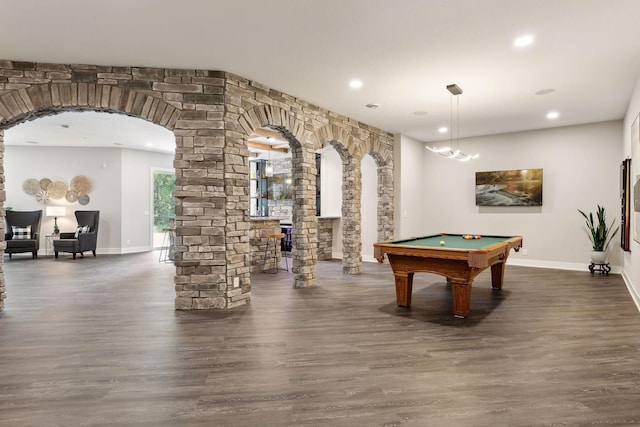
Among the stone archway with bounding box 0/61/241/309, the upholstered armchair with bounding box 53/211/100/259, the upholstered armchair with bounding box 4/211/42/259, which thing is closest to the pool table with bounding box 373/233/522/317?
the stone archway with bounding box 0/61/241/309

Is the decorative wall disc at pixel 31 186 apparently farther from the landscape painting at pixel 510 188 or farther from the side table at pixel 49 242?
the landscape painting at pixel 510 188

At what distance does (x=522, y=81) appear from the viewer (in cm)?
500

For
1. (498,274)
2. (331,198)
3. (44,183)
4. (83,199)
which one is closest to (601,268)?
(498,274)

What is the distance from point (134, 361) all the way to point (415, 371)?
2202 mm

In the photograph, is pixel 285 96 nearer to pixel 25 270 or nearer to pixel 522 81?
pixel 522 81

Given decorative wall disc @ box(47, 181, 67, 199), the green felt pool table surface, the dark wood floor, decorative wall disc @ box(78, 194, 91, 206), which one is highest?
decorative wall disc @ box(47, 181, 67, 199)

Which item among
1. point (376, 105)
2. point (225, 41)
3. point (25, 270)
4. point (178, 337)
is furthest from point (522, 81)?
point (25, 270)

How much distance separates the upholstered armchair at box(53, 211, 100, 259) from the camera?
913 centimetres

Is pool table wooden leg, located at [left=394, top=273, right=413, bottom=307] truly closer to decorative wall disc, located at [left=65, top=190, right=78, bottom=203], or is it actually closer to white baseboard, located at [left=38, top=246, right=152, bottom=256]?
white baseboard, located at [left=38, top=246, right=152, bottom=256]

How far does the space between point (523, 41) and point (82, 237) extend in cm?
993

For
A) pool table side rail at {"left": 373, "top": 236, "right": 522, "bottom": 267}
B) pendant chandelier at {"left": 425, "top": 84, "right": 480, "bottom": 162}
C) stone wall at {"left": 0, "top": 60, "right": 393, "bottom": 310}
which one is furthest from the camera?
pendant chandelier at {"left": 425, "top": 84, "right": 480, "bottom": 162}

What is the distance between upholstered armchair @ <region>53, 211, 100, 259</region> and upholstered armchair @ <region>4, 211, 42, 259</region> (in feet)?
1.56

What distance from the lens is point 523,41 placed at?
3.79 m

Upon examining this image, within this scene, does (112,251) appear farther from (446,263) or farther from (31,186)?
(446,263)
